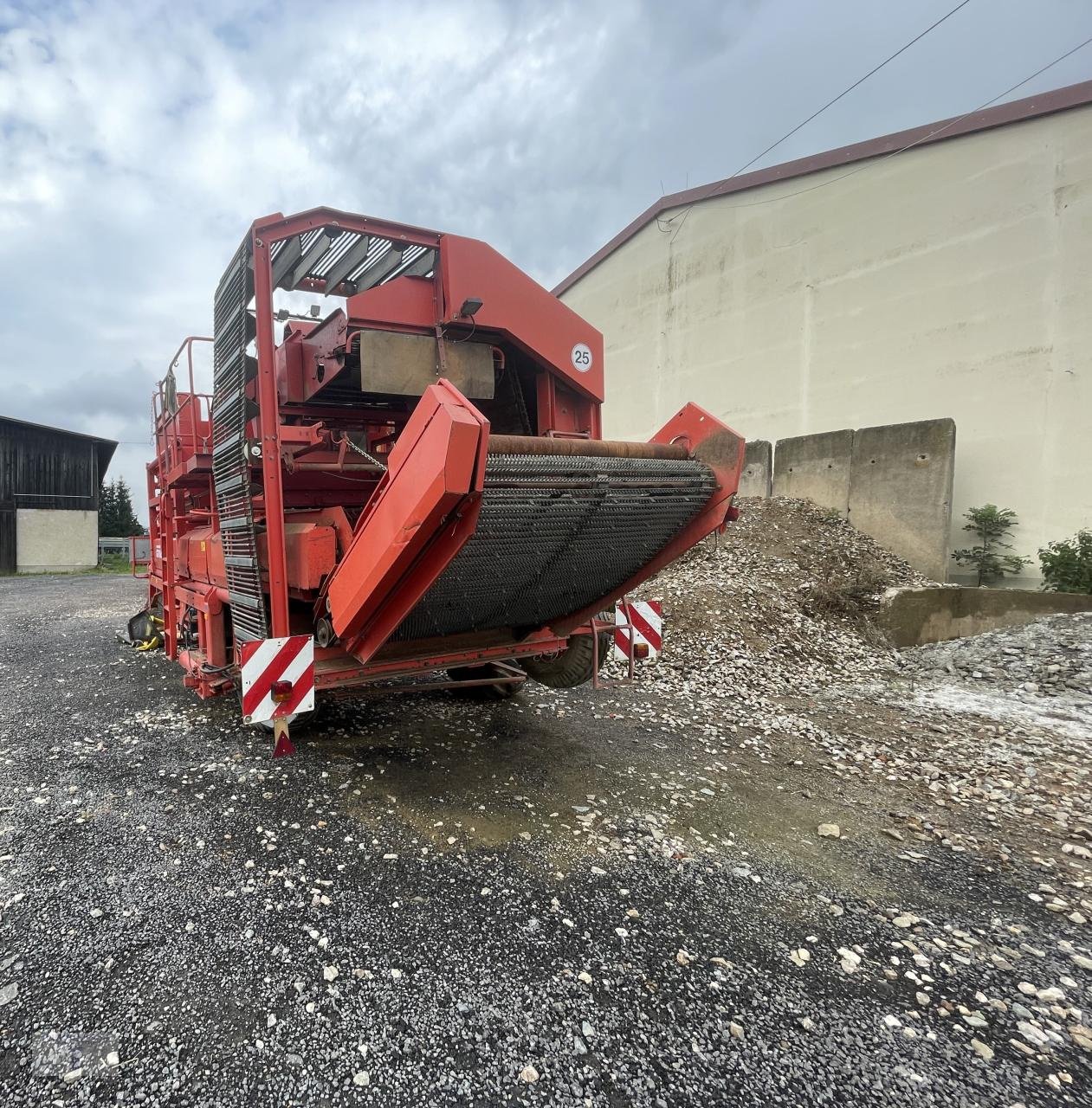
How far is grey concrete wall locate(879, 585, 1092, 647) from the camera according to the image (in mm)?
7672

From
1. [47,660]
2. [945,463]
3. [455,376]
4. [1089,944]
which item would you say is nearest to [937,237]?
[945,463]

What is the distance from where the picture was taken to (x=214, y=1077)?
1.78 meters

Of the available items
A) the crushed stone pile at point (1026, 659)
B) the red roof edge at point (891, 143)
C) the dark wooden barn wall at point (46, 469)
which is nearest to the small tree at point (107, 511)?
the dark wooden barn wall at point (46, 469)

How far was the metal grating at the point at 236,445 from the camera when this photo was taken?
3.38 metres

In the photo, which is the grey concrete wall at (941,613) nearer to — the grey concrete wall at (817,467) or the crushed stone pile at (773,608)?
the crushed stone pile at (773,608)

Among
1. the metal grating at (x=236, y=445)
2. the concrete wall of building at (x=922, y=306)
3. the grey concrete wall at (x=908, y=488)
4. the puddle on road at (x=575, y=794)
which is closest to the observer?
the puddle on road at (x=575, y=794)

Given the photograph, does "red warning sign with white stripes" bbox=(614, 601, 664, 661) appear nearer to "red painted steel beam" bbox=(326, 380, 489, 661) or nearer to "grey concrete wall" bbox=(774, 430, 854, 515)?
"red painted steel beam" bbox=(326, 380, 489, 661)

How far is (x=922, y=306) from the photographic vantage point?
10273 millimetres

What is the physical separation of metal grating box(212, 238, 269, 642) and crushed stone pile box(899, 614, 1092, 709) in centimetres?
649

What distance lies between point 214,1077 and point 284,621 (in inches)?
75.9

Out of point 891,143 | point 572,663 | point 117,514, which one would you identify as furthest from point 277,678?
point 117,514

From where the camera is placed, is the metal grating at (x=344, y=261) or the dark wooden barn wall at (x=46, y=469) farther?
the dark wooden barn wall at (x=46, y=469)

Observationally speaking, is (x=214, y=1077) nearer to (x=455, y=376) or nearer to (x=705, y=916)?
(x=705, y=916)

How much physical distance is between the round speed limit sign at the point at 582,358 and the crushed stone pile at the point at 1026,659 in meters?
5.09
